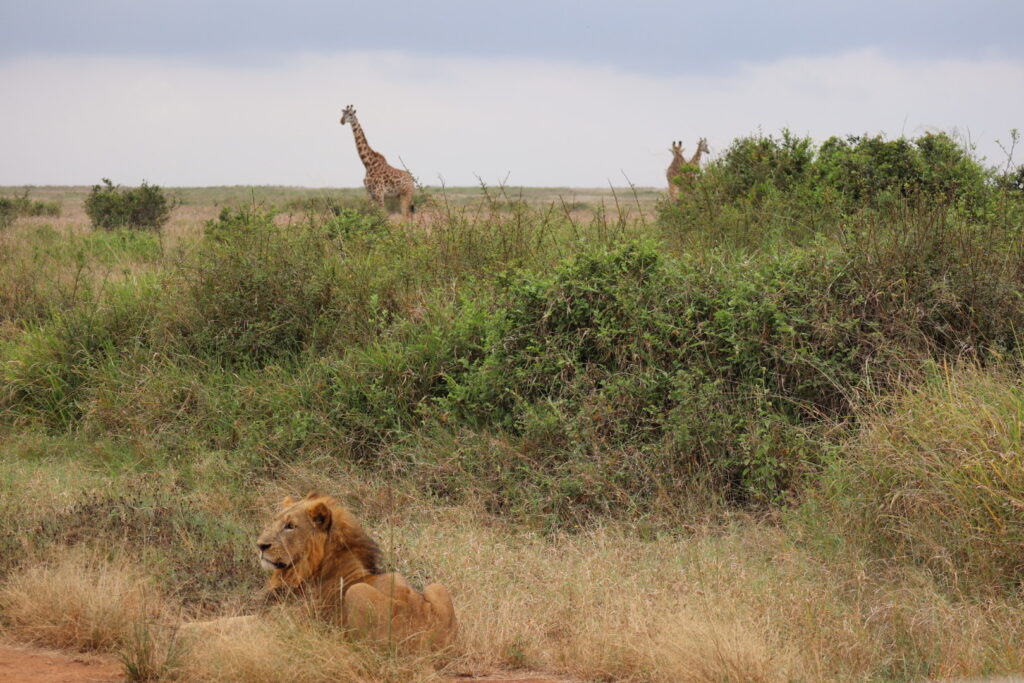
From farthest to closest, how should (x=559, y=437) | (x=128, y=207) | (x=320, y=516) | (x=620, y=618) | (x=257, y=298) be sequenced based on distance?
(x=128, y=207)
(x=257, y=298)
(x=559, y=437)
(x=620, y=618)
(x=320, y=516)

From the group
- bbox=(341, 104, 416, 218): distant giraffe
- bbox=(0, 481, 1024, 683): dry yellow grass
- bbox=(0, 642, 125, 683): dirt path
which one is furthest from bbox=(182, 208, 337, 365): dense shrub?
bbox=(341, 104, 416, 218): distant giraffe

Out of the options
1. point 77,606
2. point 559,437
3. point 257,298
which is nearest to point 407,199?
point 257,298

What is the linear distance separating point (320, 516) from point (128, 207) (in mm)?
19173

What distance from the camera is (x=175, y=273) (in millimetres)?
10297

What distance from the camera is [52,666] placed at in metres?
4.81

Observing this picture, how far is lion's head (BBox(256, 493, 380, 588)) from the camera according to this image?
471 cm

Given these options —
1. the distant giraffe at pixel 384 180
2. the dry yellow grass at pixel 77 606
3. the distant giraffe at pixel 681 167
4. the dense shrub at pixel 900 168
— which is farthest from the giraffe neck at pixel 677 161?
the dry yellow grass at pixel 77 606

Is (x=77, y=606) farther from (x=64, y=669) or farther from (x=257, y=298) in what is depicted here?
(x=257, y=298)

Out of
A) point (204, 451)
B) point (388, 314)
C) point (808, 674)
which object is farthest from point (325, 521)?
point (388, 314)

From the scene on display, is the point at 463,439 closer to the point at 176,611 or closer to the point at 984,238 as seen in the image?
the point at 176,611

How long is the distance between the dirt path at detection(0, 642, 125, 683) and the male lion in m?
0.80

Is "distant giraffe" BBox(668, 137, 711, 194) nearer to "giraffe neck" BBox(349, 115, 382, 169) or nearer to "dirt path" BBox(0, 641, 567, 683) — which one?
"giraffe neck" BBox(349, 115, 382, 169)

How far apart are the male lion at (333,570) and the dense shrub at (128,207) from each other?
18219 mm

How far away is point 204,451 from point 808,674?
5313mm
